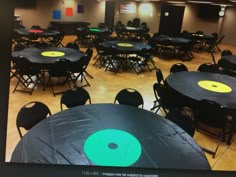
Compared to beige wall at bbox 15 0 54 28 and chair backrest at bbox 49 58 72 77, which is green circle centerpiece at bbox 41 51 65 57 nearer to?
chair backrest at bbox 49 58 72 77

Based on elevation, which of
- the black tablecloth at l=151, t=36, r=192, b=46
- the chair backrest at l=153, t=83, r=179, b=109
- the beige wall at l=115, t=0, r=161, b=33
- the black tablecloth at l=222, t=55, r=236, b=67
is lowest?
the chair backrest at l=153, t=83, r=179, b=109

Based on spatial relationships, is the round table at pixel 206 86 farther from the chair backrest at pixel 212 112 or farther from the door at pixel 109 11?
the door at pixel 109 11

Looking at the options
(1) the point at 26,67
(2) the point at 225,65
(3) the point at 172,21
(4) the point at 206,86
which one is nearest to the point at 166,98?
(4) the point at 206,86

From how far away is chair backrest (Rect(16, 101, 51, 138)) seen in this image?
7.86ft

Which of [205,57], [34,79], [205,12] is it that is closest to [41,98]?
[34,79]

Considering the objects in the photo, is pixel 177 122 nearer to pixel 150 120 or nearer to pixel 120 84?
pixel 150 120

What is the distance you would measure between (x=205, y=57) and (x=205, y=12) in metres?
1.86

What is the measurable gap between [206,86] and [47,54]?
12.2ft

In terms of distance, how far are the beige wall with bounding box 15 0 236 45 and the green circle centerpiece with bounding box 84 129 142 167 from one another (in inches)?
52.4

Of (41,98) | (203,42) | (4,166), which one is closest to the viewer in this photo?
(4,166)

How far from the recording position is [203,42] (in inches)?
387

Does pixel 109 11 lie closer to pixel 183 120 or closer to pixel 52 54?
pixel 52 54

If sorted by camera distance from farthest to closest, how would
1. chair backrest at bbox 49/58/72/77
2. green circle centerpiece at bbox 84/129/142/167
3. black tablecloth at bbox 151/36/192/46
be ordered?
1. black tablecloth at bbox 151/36/192/46
2. chair backrest at bbox 49/58/72/77
3. green circle centerpiece at bbox 84/129/142/167

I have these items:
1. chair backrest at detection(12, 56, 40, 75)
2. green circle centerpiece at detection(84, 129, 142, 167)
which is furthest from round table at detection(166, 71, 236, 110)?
chair backrest at detection(12, 56, 40, 75)
